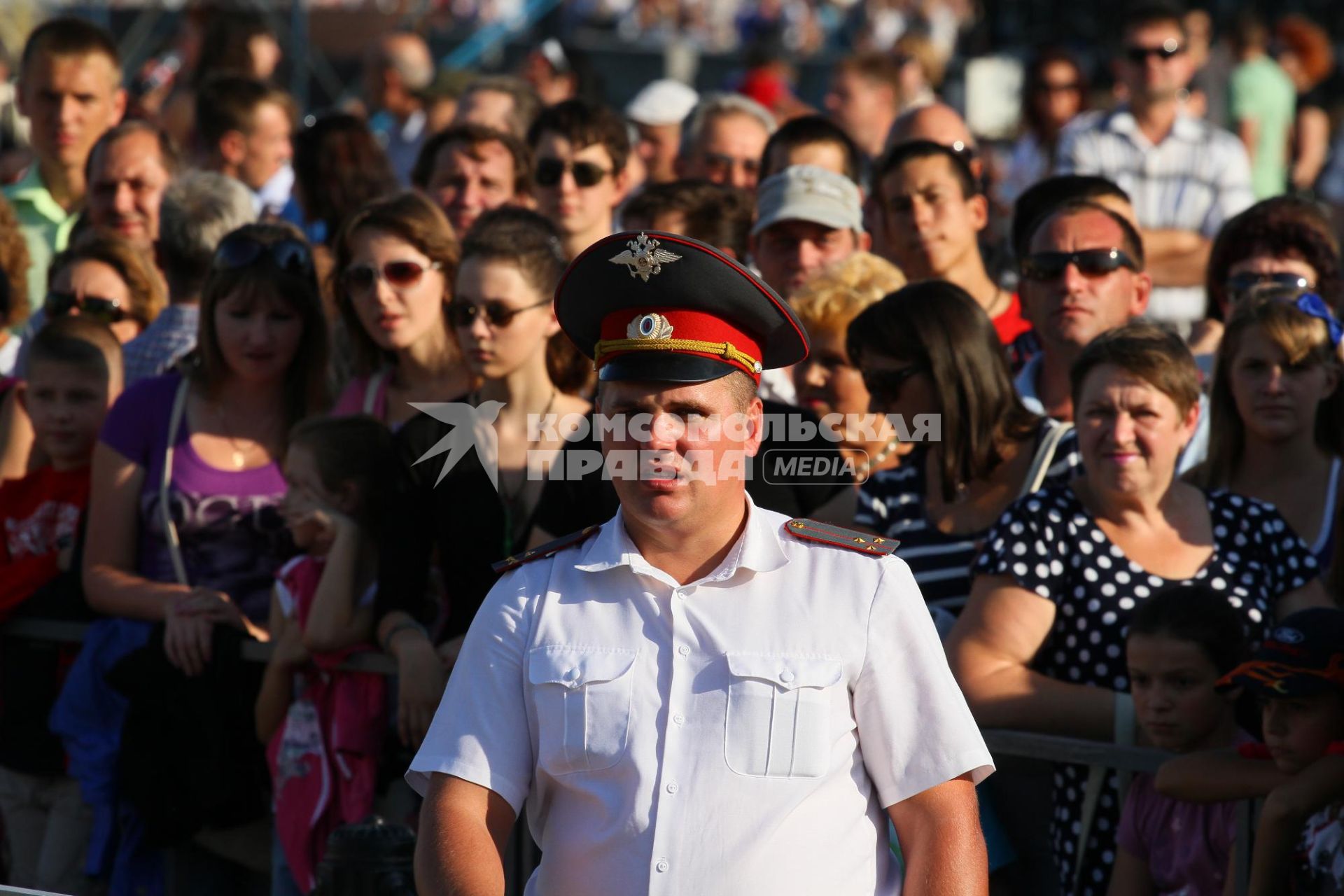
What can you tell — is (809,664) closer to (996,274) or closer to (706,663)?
(706,663)

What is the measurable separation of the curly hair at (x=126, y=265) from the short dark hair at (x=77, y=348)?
61cm

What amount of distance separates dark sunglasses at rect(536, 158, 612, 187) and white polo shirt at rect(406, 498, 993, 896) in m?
4.51

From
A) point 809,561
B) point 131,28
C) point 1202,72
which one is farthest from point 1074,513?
point 131,28

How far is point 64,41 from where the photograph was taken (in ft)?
27.7

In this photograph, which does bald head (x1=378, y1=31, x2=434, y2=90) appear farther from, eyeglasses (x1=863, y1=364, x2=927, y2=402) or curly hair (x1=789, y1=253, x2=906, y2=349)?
eyeglasses (x1=863, y1=364, x2=927, y2=402)

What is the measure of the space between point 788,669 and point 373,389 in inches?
127

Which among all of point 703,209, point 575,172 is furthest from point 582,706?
point 575,172

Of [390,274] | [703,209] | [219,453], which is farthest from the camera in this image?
[703,209]

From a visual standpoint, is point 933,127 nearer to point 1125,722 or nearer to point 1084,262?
point 1084,262

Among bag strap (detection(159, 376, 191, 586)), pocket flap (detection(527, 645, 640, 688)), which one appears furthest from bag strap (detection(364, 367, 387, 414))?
pocket flap (detection(527, 645, 640, 688))

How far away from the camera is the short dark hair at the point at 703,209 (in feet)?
22.6

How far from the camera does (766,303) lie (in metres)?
3.19

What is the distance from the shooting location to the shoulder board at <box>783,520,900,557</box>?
316 cm

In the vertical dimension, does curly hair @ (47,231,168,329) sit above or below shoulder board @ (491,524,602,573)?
above
